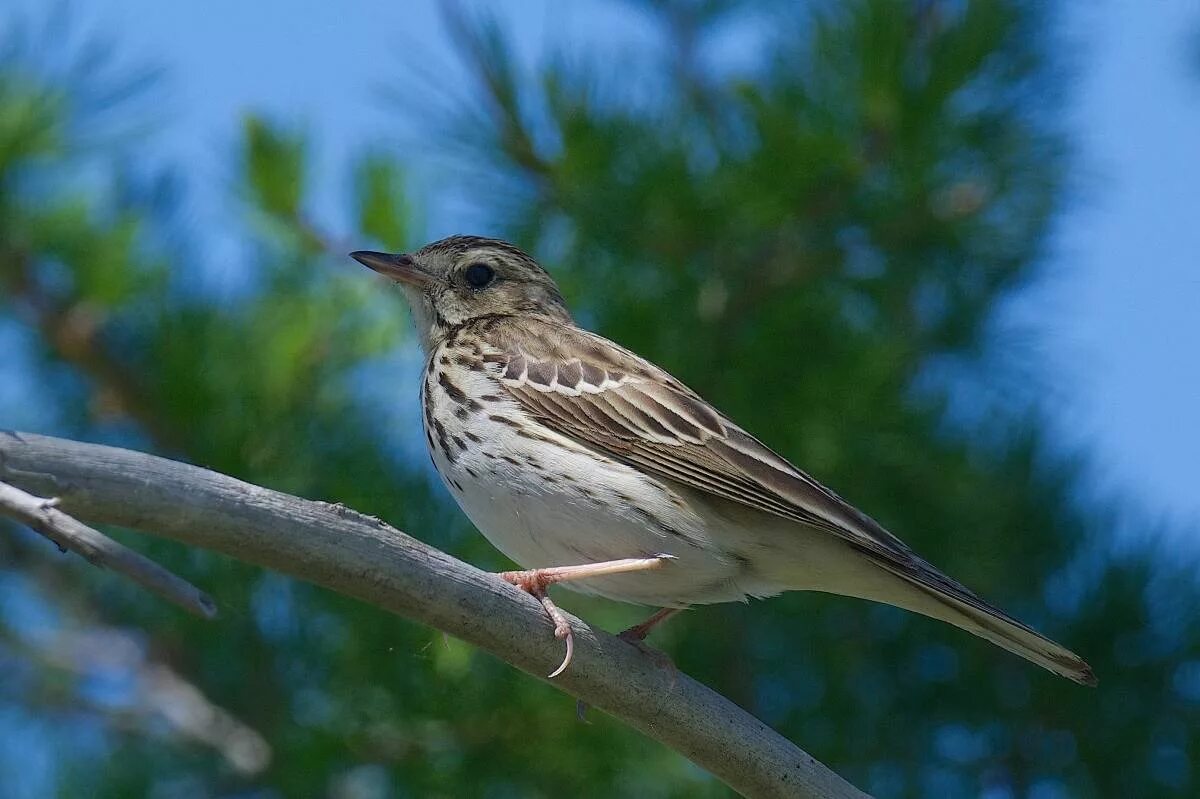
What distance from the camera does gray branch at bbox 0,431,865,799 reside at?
2219mm

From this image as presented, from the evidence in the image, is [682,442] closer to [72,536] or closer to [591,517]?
[591,517]

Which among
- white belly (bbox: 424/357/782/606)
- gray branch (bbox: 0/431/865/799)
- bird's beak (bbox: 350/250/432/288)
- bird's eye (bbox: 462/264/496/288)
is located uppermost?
bird's eye (bbox: 462/264/496/288)

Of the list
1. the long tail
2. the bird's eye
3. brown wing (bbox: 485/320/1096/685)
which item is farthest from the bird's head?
the long tail

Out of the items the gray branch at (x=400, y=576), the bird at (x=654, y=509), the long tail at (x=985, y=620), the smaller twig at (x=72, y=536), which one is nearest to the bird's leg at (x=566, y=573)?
the bird at (x=654, y=509)

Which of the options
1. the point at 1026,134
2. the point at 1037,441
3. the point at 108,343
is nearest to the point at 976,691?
the point at 1037,441

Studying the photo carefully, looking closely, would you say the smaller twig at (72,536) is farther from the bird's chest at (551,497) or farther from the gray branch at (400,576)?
the bird's chest at (551,497)

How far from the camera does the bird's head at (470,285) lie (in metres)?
4.72

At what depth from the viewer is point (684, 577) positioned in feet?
12.2

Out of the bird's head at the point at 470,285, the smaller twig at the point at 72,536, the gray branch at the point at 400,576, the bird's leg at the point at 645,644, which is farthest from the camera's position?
the bird's head at the point at 470,285

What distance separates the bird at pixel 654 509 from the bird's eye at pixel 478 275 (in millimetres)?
721

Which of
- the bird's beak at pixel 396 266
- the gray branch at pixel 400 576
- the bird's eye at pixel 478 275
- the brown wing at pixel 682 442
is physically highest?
the bird's eye at pixel 478 275

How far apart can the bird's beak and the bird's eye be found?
14 cm

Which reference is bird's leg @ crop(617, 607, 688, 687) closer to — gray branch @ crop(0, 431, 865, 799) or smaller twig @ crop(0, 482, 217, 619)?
gray branch @ crop(0, 431, 865, 799)

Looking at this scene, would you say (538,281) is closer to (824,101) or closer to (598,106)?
(598,106)
